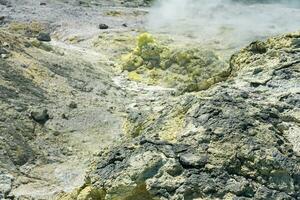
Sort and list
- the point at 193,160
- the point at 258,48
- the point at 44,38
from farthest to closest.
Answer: the point at 44,38 < the point at 258,48 < the point at 193,160

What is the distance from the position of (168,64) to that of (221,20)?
1657 cm

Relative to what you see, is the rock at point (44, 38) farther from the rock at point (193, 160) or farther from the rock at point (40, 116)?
the rock at point (193, 160)

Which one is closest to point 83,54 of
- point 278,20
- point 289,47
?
point 278,20

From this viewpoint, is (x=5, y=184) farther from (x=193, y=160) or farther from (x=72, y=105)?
(x=72, y=105)

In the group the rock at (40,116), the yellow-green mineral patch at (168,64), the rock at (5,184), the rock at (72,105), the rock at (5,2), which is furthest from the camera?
the rock at (5,2)

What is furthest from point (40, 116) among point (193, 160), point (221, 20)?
point (221, 20)

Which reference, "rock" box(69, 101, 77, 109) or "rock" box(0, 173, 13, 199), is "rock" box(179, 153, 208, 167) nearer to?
"rock" box(0, 173, 13, 199)

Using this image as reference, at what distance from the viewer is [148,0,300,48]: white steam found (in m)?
36.7

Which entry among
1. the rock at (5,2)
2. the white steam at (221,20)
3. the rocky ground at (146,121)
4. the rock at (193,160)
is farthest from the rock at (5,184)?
the rock at (5,2)

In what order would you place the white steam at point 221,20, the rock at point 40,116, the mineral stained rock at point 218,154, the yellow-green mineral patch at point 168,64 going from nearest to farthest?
the mineral stained rock at point 218,154 < the rock at point 40,116 < the yellow-green mineral patch at point 168,64 < the white steam at point 221,20

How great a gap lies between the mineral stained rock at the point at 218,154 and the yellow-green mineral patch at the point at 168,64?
1737 centimetres

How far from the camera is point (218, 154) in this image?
265 inches

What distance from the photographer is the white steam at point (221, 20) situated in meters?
36.7

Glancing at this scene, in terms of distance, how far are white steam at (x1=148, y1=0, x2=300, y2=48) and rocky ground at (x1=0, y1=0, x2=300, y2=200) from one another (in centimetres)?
313
